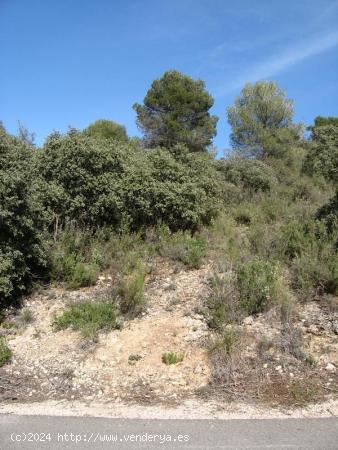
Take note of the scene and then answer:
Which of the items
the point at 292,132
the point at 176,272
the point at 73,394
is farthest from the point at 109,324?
the point at 292,132

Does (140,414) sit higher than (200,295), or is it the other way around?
(200,295)

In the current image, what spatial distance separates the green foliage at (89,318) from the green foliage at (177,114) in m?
17.0

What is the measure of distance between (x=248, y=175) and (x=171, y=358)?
9948 mm

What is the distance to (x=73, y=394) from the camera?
18.0 ft

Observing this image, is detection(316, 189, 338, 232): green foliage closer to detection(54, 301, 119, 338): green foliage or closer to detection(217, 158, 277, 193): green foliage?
detection(217, 158, 277, 193): green foliage

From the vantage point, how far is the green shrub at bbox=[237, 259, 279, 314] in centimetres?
679

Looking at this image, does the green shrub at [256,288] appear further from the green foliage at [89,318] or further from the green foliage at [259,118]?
the green foliage at [259,118]

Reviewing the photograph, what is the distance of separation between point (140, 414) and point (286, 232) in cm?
538

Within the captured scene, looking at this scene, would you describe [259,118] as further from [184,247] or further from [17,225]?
[17,225]

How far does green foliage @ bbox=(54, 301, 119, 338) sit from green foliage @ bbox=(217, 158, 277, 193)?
8.28 metres

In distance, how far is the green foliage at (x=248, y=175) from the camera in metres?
14.7

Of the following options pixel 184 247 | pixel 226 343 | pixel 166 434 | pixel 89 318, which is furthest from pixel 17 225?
pixel 166 434

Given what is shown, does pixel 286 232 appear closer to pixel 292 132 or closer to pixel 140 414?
pixel 140 414

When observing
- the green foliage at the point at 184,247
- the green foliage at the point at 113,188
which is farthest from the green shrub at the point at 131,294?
the green foliage at the point at 113,188
